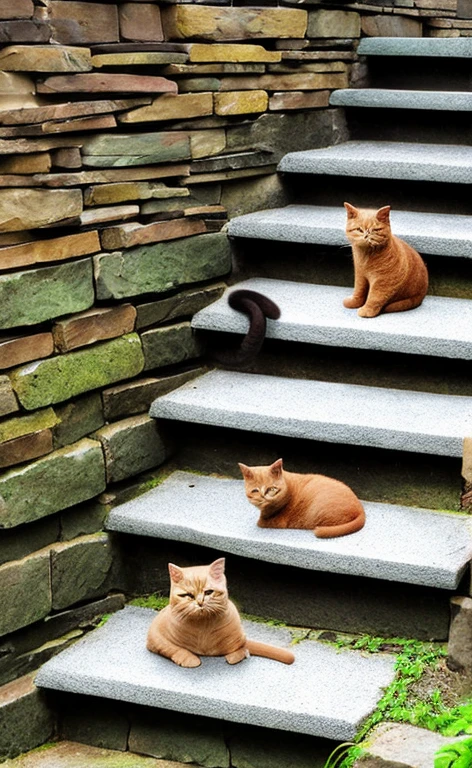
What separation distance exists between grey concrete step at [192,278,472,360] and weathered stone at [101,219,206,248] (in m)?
0.29

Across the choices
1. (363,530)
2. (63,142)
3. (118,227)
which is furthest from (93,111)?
(363,530)

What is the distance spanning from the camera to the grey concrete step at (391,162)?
4.01m

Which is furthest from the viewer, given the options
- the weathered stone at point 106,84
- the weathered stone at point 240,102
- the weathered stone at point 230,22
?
the weathered stone at point 240,102

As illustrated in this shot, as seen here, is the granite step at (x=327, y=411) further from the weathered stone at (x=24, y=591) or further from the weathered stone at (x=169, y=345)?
the weathered stone at (x=24, y=591)

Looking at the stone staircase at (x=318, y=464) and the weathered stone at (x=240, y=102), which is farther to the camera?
the weathered stone at (x=240, y=102)

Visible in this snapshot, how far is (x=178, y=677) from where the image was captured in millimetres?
3123

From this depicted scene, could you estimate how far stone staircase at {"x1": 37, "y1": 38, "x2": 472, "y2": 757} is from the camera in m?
3.11

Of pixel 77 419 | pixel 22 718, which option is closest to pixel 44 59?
pixel 77 419

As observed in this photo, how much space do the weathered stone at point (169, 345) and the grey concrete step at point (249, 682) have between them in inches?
35.8

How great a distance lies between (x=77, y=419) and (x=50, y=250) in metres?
0.54

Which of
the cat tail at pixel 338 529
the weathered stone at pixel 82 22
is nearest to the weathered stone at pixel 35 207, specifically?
the weathered stone at pixel 82 22

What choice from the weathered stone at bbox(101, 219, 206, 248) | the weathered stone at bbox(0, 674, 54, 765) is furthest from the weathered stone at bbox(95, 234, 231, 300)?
the weathered stone at bbox(0, 674, 54, 765)

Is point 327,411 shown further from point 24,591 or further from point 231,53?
point 231,53

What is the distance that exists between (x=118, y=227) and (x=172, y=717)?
4.80 ft
